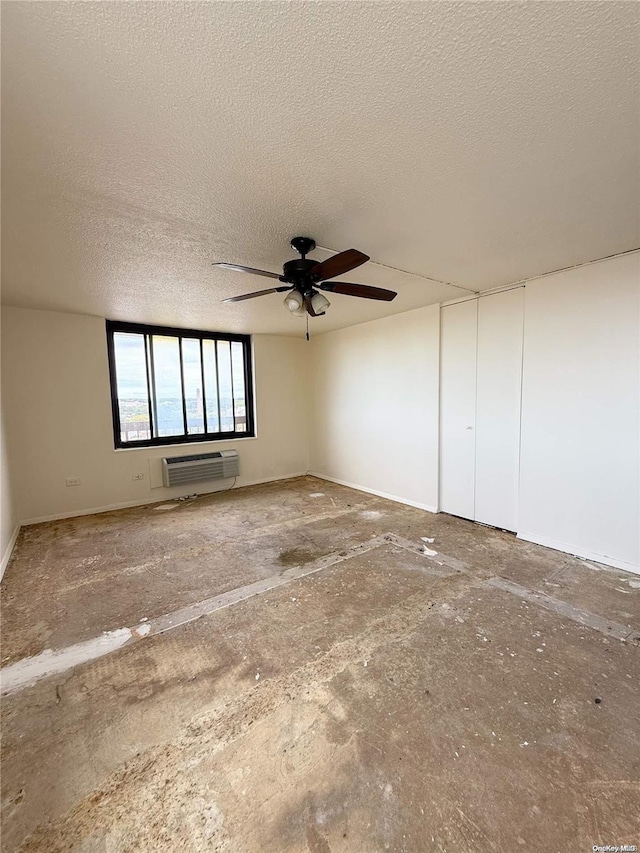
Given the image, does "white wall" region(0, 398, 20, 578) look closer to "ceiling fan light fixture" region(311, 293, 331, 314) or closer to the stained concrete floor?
the stained concrete floor

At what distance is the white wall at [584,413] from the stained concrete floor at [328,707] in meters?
0.34

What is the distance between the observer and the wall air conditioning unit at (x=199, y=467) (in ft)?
16.3

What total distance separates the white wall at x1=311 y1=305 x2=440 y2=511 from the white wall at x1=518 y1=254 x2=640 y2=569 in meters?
1.12

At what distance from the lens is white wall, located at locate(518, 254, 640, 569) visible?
2807 mm

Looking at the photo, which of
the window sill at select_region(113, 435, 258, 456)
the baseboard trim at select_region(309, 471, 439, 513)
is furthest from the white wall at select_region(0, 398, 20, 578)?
the baseboard trim at select_region(309, 471, 439, 513)

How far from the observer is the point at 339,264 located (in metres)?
2.16

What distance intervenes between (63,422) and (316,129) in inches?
173

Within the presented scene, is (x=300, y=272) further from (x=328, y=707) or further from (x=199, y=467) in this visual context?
(x=199, y=467)

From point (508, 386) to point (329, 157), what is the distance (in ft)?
9.40

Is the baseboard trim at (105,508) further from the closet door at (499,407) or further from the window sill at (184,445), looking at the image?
the closet door at (499,407)

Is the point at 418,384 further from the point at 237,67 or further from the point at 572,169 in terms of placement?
the point at 237,67

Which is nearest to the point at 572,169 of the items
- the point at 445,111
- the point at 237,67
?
the point at 445,111

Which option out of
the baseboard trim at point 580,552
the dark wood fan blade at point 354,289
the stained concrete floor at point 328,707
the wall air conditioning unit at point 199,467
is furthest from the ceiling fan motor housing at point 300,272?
the wall air conditioning unit at point 199,467

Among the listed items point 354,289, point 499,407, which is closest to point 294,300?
point 354,289
